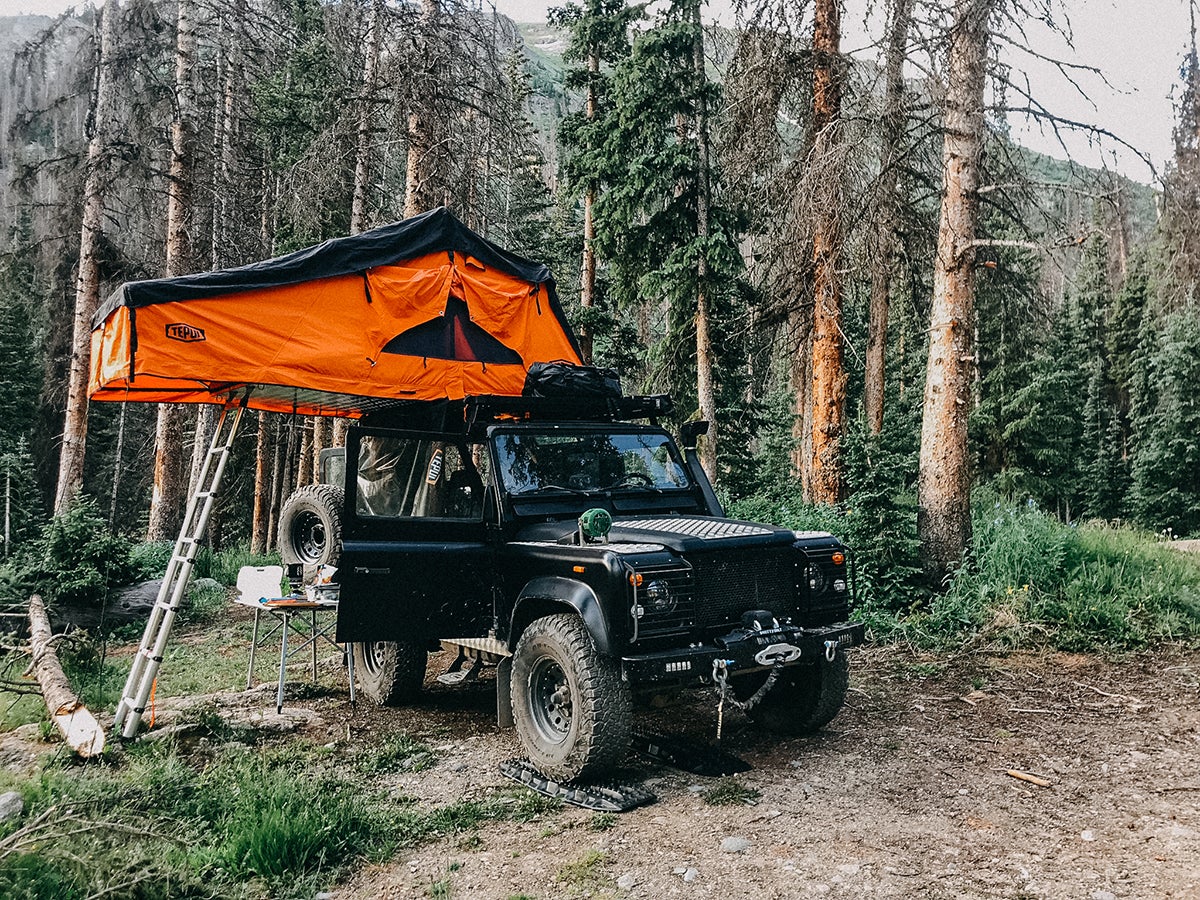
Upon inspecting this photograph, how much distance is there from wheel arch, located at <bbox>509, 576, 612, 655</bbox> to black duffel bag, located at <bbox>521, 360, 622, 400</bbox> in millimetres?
1793

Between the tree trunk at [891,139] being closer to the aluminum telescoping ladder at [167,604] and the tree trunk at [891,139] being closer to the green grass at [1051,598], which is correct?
the green grass at [1051,598]

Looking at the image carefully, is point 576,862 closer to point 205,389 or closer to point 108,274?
point 205,389

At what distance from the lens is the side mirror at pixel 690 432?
20.3 ft

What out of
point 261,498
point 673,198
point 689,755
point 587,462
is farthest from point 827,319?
point 261,498

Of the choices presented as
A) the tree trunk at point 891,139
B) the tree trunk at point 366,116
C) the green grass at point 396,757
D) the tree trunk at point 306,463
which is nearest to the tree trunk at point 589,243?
the tree trunk at point 366,116

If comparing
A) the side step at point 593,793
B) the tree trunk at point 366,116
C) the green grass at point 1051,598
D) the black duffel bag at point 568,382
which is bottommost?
the side step at point 593,793

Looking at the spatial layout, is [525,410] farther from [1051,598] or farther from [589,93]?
[589,93]

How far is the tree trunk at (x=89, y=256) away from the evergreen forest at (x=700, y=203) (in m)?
0.05

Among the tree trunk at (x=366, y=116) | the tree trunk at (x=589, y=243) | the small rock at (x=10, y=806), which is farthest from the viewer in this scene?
the tree trunk at (x=589, y=243)

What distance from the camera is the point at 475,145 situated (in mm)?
10625

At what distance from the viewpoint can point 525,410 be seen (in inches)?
244

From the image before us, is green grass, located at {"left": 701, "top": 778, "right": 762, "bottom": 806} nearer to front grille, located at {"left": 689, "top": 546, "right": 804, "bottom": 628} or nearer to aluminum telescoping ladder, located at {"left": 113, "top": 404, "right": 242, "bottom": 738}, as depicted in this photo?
front grille, located at {"left": 689, "top": 546, "right": 804, "bottom": 628}

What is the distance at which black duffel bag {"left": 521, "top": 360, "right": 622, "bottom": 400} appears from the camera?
20.7 ft

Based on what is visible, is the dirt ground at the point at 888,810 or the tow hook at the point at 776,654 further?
the tow hook at the point at 776,654
